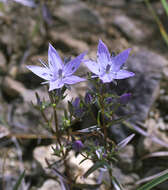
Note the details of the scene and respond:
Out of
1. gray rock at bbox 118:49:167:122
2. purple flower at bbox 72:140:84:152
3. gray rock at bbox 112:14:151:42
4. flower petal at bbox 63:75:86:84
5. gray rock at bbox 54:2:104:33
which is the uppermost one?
gray rock at bbox 54:2:104:33

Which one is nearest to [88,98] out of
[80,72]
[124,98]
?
[124,98]

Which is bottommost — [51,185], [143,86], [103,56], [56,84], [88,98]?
[51,185]

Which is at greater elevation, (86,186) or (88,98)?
(88,98)

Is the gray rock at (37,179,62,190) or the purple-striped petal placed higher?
the purple-striped petal

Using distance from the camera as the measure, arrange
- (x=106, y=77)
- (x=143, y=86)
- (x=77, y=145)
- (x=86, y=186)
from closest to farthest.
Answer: (x=106, y=77), (x=77, y=145), (x=86, y=186), (x=143, y=86)

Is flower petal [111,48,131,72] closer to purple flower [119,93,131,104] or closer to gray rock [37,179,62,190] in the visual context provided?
purple flower [119,93,131,104]

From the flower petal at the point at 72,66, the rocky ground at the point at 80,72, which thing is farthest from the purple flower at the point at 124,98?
the rocky ground at the point at 80,72

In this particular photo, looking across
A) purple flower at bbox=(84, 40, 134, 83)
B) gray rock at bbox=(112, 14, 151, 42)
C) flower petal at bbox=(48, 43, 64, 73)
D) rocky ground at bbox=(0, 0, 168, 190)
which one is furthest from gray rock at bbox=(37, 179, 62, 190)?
gray rock at bbox=(112, 14, 151, 42)

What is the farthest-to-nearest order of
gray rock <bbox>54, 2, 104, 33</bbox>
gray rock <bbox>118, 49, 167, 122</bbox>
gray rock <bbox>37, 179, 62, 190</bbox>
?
gray rock <bbox>54, 2, 104, 33</bbox>
gray rock <bbox>118, 49, 167, 122</bbox>
gray rock <bbox>37, 179, 62, 190</bbox>

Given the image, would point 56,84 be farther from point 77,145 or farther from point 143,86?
point 143,86
